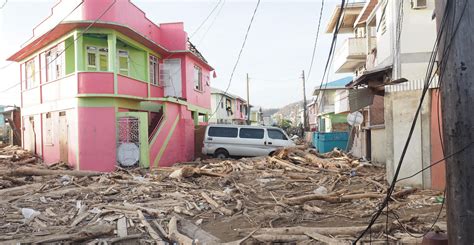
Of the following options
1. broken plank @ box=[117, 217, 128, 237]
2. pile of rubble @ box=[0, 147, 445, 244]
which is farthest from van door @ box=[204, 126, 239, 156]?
broken plank @ box=[117, 217, 128, 237]

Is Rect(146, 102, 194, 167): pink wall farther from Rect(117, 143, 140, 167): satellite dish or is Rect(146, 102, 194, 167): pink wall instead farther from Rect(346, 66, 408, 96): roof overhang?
Rect(346, 66, 408, 96): roof overhang

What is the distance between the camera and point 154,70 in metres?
23.3

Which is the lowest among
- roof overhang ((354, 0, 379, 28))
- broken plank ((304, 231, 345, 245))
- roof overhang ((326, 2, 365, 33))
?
broken plank ((304, 231, 345, 245))

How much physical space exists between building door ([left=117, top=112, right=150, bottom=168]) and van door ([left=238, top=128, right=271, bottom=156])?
18.7ft

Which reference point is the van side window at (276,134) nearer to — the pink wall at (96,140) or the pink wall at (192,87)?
the pink wall at (192,87)

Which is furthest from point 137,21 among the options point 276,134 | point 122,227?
point 122,227

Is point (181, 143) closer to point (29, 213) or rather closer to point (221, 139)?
A: point (221, 139)

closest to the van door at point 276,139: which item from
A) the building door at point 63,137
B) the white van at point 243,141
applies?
the white van at point 243,141

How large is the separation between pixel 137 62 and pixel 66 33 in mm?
3921

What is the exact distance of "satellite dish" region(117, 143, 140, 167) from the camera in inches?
709

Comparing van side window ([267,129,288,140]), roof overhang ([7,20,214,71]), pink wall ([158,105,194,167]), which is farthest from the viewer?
van side window ([267,129,288,140])

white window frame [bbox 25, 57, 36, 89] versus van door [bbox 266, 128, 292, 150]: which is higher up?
white window frame [bbox 25, 57, 36, 89]

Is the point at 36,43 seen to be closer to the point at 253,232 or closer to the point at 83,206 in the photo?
the point at 83,206

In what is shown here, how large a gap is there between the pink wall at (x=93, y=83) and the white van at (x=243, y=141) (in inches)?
259
